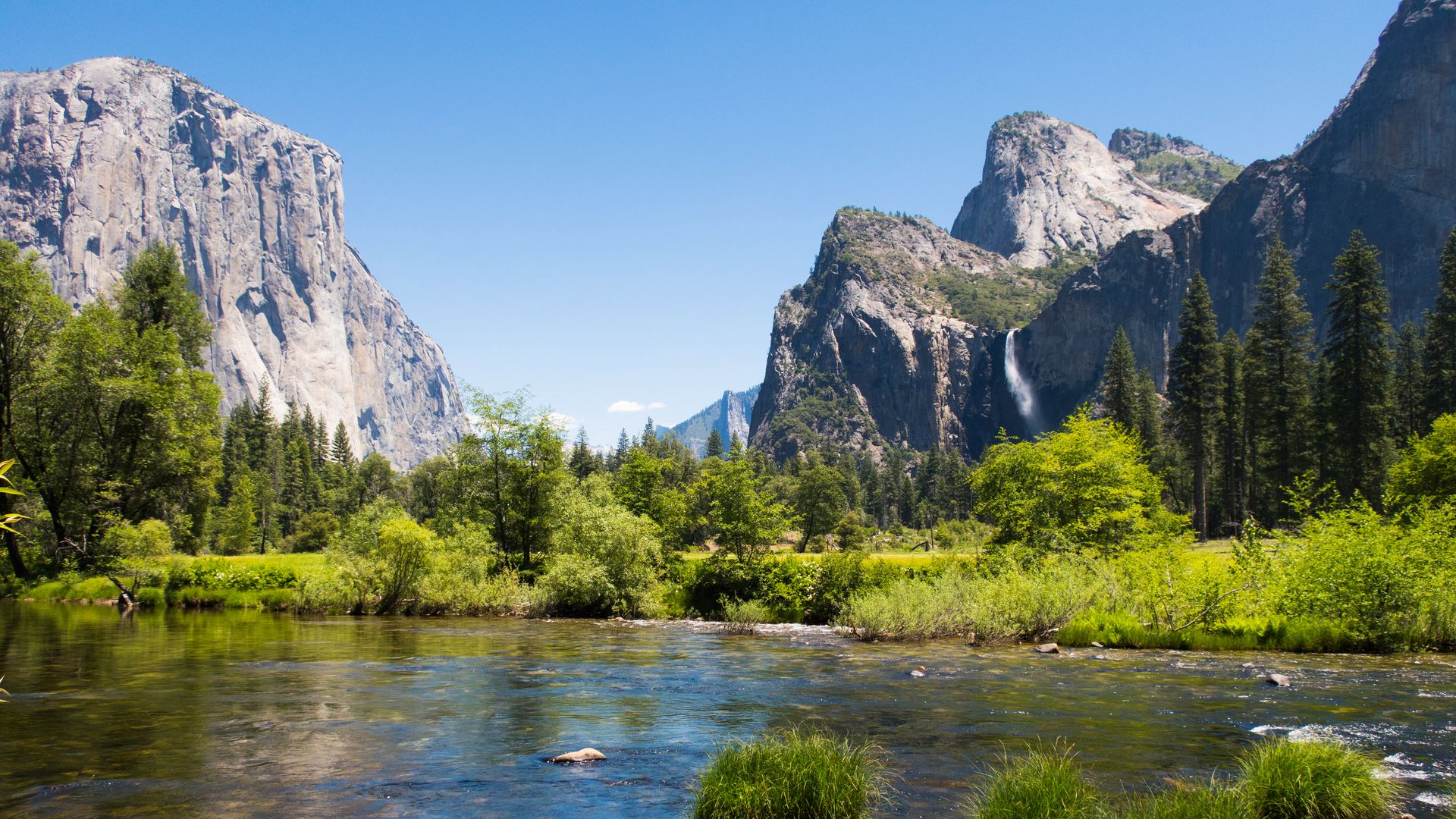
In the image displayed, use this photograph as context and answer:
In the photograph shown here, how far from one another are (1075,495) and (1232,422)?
158 feet

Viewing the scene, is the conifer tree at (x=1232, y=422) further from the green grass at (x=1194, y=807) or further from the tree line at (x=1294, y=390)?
the green grass at (x=1194, y=807)

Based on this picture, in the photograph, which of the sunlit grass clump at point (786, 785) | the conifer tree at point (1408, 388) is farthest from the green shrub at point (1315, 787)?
the conifer tree at point (1408, 388)

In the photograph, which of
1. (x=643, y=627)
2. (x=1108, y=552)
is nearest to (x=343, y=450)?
(x=643, y=627)

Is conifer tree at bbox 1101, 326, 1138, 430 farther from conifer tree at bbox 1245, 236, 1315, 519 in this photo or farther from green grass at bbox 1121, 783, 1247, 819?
green grass at bbox 1121, 783, 1247, 819

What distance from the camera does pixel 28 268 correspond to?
42094 millimetres

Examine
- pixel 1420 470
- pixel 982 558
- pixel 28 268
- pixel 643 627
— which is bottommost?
pixel 643 627

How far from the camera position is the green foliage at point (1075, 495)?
109ft

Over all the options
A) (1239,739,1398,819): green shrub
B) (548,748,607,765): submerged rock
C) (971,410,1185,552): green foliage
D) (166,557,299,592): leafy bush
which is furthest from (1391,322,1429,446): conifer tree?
(166,557,299,592): leafy bush

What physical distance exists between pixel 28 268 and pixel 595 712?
140 feet

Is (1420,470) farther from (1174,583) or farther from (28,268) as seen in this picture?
(28,268)

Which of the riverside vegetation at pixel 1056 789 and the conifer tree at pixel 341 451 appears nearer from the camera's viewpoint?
the riverside vegetation at pixel 1056 789

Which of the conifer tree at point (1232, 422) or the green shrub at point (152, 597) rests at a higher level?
the conifer tree at point (1232, 422)

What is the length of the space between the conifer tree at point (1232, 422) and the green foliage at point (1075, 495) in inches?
1580

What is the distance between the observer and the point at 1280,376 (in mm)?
65625
